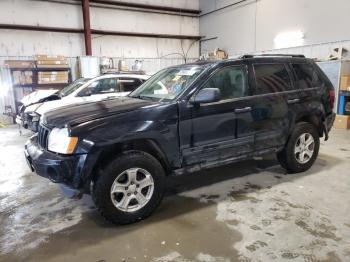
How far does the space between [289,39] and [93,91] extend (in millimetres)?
6846

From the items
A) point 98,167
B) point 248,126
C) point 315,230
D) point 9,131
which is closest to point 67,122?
point 98,167

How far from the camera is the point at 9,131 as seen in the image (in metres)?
8.09

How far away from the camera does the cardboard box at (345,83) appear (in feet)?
23.5

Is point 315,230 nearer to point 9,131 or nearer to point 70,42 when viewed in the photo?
point 9,131

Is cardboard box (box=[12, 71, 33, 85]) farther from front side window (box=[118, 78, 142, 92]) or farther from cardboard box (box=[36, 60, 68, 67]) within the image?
front side window (box=[118, 78, 142, 92])

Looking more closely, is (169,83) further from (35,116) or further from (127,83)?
(127,83)

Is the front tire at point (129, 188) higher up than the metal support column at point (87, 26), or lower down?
lower down

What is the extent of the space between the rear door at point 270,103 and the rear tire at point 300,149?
17 centimetres

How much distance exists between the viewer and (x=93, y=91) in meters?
6.80

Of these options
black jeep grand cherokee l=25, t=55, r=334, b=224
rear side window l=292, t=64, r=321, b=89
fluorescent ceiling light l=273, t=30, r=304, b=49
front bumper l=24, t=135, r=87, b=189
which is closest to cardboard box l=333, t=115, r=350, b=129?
fluorescent ceiling light l=273, t=30, r=304, b=49

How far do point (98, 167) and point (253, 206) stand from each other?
5.46 feet

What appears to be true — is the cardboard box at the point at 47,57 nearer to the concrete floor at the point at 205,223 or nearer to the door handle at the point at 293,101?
the concrete floor at the point at 205,223

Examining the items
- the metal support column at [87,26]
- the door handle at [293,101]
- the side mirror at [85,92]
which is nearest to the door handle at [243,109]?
the door handle at [293,101]

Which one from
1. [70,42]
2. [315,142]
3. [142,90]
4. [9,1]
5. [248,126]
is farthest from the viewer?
[70,42]
